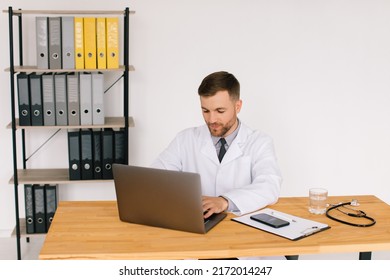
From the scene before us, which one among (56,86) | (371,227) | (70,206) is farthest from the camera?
(56,86)

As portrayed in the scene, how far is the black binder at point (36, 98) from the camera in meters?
3.84

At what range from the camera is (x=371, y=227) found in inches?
96.9

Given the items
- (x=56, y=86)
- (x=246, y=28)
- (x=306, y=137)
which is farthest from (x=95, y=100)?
(x=306, y=137)

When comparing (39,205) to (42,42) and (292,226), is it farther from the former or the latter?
(292,226)

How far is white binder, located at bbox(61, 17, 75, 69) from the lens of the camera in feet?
12.4

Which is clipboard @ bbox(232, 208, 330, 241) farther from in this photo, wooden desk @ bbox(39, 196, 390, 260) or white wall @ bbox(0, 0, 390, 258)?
white wall @ bbox(0, 0, 390, 258)

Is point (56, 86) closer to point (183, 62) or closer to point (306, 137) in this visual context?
point (183, 62)

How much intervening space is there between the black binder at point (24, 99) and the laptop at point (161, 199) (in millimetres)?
1624

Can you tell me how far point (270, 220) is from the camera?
2473mm

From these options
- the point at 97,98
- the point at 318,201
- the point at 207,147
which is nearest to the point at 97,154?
the point at 97,98

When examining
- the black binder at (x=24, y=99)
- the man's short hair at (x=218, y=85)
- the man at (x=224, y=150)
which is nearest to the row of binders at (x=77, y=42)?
the black binder at (x=24, y=99)

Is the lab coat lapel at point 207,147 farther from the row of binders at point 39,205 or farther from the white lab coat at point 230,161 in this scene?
the row of binders at point 39,205

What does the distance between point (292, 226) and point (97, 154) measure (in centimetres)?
187

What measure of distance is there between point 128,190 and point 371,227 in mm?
949
